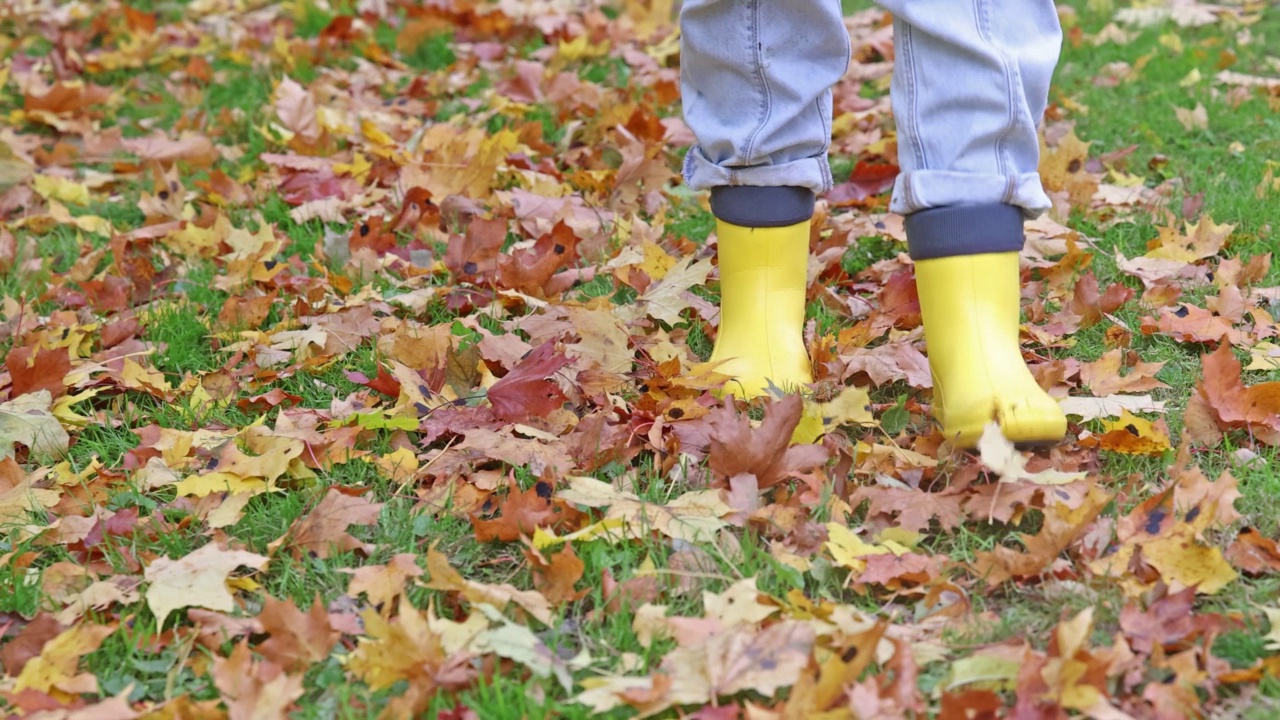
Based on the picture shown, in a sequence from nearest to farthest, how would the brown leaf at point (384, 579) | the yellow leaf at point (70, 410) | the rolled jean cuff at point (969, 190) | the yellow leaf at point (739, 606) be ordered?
the yellow leaf at point (739, 606)
the brown leaf at point (384, 579)
the rolled jean cuff at point (969, 190)
the yellow leaf at point (70, 410)

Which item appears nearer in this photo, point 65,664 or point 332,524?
point 65,664

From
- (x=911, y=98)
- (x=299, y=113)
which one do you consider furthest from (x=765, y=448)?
(x=299, y=113)

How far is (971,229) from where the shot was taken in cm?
160

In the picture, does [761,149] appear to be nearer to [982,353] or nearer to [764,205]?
[764,205]

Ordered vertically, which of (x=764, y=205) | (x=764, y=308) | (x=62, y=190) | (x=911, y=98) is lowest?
(x=62, y=190)

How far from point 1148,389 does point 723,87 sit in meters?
0.81

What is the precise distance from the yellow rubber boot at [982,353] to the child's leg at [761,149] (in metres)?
0.27

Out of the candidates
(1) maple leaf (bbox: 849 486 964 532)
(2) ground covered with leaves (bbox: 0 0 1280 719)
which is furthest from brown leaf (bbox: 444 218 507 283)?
(1) maple leaf (bbox: 849 486 964 532)

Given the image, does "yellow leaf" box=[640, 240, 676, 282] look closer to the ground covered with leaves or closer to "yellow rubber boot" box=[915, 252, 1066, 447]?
the ground covered with leaves

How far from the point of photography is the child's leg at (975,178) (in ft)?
5.05

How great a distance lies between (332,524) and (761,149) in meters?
0.83

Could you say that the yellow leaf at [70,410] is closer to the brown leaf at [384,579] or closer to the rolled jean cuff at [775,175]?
the brown leaf at [384,579]

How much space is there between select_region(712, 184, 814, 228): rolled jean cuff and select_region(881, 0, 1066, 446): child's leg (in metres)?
0.23

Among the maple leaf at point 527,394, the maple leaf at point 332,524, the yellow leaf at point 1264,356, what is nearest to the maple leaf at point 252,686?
the maple leaf at point 332,524
